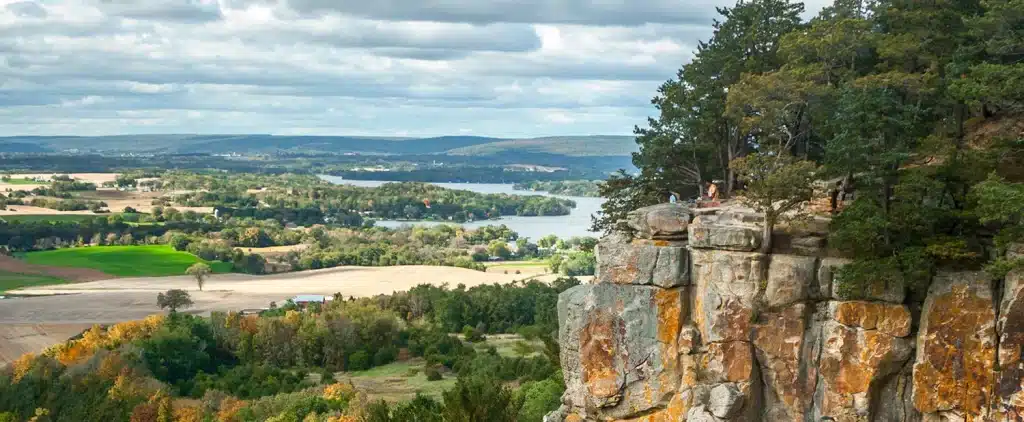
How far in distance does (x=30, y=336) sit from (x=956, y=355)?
6857cm

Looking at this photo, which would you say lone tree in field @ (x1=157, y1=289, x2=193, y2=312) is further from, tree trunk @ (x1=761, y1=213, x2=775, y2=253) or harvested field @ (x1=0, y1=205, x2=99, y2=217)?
harvested field @ (x1=0, y1=205, x2=99, y2=217)

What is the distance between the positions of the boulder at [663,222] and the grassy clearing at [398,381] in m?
26.3

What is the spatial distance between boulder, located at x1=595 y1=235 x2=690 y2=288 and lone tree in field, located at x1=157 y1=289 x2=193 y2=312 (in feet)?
216

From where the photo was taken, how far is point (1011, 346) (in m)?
21.3

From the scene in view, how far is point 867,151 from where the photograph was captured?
24.3 meters

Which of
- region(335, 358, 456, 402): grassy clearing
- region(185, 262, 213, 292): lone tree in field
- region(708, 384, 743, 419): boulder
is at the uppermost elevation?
region(708, 384, 743, 419): boulder

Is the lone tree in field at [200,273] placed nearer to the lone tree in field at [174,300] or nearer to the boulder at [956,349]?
the lone tree in field at [174,300]

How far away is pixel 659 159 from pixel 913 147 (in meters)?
9.79

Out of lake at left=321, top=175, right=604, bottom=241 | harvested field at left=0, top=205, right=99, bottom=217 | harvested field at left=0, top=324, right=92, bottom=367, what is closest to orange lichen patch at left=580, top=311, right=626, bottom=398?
harvested field at left=0, top=324, right=92, bottom=367

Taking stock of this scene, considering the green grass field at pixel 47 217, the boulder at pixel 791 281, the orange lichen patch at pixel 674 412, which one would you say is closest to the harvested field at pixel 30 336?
the orange lichen patch at pixel 674 412

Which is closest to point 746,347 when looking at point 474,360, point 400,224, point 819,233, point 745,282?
point 745,282

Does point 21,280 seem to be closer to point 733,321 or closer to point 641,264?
point 641,264

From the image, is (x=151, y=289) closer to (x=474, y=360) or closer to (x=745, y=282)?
(x=474, y=360)

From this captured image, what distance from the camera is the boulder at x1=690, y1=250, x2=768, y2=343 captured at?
24.5m
